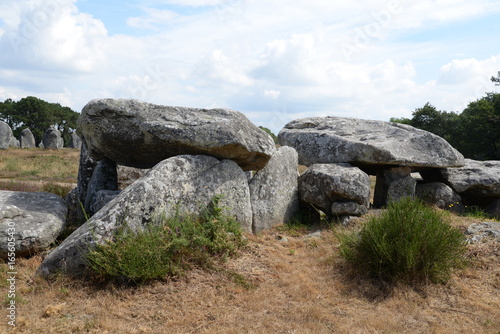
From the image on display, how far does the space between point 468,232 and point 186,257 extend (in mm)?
5169

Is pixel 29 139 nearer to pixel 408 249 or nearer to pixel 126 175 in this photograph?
pixel 126 175

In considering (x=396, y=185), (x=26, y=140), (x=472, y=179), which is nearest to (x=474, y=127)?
(x=472, y=179)

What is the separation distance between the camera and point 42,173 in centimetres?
2156

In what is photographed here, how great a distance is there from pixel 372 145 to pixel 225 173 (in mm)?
3966

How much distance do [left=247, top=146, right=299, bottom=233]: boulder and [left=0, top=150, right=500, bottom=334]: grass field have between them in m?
2.16

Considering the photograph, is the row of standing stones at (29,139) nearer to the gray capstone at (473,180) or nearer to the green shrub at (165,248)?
the gray capstone at (473,180)

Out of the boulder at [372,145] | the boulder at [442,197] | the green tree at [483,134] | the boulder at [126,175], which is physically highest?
the green tree at [483,134]

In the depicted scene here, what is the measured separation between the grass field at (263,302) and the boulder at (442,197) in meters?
4.29

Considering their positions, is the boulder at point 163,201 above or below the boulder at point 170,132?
below

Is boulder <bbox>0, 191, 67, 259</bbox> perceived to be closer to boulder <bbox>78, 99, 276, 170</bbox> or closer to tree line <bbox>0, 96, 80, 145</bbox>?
boulder <bbox>78, 99, 276, 170</bbox>

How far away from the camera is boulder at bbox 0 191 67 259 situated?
23.1 feet

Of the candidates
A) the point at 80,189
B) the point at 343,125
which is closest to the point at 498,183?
the point at 343,125

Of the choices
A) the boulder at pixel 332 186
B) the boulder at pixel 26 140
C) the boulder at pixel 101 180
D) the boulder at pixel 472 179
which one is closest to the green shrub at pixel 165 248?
the boulder at pixel 332 186

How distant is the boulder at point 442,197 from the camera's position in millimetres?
11250
